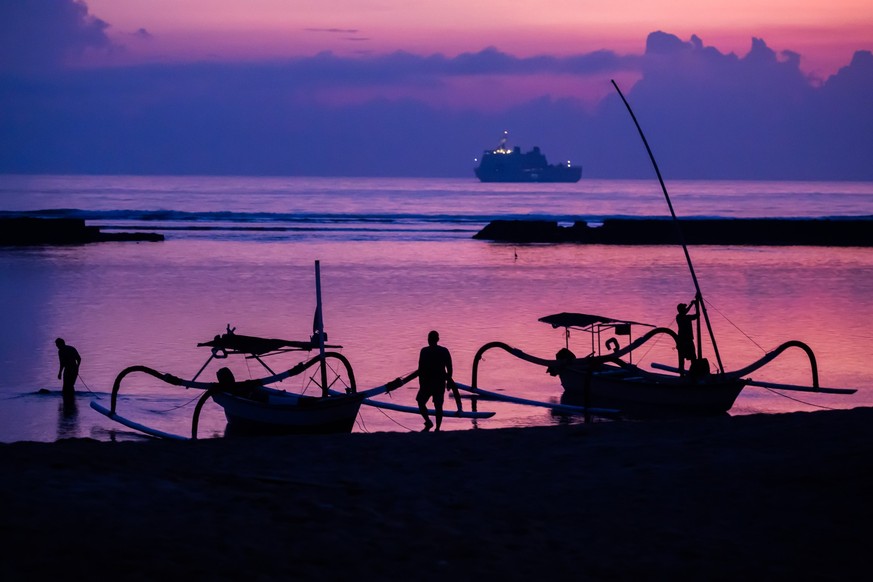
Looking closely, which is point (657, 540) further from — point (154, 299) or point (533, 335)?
point (154, 299)

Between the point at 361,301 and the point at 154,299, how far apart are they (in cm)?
664

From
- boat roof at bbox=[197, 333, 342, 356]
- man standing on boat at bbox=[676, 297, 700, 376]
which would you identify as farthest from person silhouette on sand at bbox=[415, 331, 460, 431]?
man standing on boat at bbox=[676, 297, 700, 376]

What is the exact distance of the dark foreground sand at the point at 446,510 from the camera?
6266mm

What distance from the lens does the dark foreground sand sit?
6266mm

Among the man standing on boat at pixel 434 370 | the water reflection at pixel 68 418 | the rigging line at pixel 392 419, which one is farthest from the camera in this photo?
the rigging line at pixel 392 419

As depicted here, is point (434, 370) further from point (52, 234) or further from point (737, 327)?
point (52, 234)

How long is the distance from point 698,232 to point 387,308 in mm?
43098

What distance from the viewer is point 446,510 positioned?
763 centimetres

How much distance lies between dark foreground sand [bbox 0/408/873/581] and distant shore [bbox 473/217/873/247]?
192 feet

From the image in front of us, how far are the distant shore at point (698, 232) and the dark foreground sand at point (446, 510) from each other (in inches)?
2302

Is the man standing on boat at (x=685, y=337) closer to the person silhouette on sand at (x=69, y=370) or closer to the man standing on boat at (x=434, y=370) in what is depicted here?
the man standing on boat at (x=434, y=370)

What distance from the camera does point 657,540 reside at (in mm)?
6980

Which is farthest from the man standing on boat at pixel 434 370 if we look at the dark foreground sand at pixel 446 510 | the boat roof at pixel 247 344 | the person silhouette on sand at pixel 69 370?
the person silhouette on sand at pixel 69 370

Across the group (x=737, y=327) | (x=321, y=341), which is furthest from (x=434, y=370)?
(x=737, y=327)
